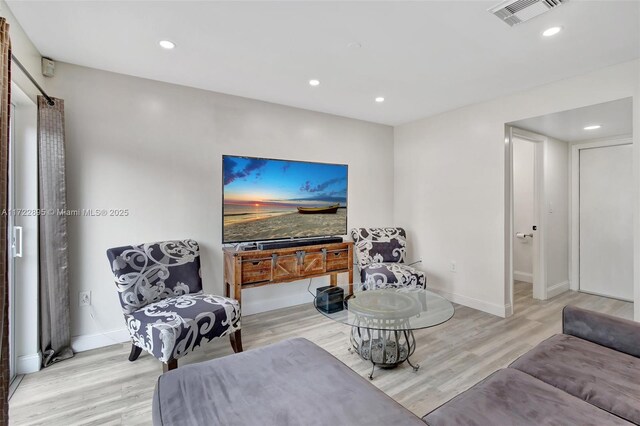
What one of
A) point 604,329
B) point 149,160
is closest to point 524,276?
point 604,329

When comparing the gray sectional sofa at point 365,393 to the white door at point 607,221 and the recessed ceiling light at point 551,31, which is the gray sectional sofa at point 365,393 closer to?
the recessed ceiling light at point 551,31

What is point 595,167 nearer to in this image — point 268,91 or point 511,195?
point 511,195

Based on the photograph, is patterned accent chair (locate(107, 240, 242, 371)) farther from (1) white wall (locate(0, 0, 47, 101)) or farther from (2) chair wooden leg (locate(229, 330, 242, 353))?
(1) white wall (locate(0, 0, 47, 101))

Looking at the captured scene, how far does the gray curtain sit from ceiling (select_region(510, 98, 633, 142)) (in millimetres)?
4239

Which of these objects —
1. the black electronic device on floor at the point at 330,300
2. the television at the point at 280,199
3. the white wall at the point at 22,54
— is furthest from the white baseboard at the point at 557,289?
the white wall at the point at 22,54

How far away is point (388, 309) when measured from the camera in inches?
85.1

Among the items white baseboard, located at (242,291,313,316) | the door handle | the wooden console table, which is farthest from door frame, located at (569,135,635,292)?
the door handle

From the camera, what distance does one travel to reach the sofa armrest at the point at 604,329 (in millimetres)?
1610

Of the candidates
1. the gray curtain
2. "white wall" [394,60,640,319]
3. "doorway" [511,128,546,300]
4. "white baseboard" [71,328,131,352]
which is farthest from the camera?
"doorway" [511,128,546,300]

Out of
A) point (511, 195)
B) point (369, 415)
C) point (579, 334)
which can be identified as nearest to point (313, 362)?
point (369, 415)

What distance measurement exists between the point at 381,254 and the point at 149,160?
9.07 ft

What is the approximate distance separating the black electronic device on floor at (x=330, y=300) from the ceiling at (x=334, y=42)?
1.91 metres

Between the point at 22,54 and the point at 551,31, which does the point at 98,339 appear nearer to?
the point at 22,54

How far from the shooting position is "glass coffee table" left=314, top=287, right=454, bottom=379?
204cm
